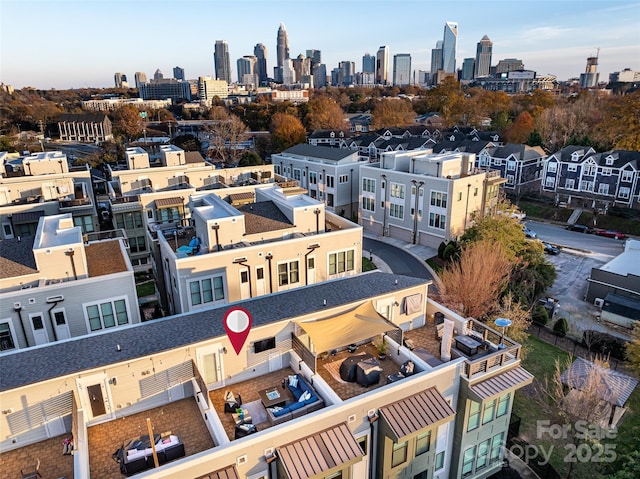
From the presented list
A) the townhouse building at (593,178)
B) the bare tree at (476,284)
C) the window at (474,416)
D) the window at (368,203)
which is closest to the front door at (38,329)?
the window at (474,416)

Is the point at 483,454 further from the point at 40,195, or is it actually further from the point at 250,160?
the point at 250,160

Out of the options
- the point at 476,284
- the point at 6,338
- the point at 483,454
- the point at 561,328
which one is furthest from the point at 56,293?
the point at 561,328

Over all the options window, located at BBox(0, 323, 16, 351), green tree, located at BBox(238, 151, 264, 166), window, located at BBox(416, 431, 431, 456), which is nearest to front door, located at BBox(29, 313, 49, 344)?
window, located at BBox(0, 323, 16, 351)

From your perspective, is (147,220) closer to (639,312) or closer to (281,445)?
(281,445)

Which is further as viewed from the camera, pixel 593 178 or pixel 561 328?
pixel 593 178

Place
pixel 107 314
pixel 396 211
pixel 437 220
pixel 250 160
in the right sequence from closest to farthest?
pixel 107 314, pixel 437 220, pixel 396 211, pixel 250 160

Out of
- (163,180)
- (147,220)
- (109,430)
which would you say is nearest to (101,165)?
(163,180)
